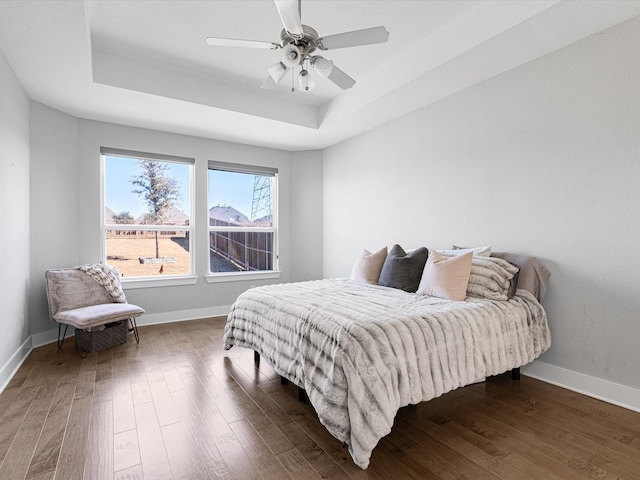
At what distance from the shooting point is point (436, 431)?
1972 mm

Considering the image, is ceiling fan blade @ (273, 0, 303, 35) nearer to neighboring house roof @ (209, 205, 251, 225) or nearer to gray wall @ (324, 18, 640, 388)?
gray wall @ (324, 18, 640, 388)

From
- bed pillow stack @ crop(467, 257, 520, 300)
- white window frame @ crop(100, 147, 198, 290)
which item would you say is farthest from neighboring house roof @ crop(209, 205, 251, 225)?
bed pillow stack @ crop(467, 257, 520, 300)

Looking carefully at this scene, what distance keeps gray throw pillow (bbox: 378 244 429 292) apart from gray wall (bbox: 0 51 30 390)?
3127 millimetres

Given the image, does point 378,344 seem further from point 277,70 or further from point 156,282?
point 156,282

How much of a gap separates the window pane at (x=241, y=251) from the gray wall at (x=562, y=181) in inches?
99.0

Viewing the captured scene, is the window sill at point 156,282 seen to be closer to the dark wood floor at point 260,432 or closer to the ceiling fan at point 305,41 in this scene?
the dark wood floor at point 260,432

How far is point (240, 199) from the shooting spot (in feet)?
16.8

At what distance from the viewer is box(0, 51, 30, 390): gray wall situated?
8.62 ft

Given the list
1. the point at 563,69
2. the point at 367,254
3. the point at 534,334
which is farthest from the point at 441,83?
the point at 534,334

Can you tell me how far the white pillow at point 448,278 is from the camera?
101 inches

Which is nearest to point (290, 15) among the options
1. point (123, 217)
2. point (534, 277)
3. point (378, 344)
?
point (378, 344)

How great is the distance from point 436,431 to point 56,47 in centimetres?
366

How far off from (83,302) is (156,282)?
0.92 m

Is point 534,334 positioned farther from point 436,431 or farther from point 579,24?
point 579,24
